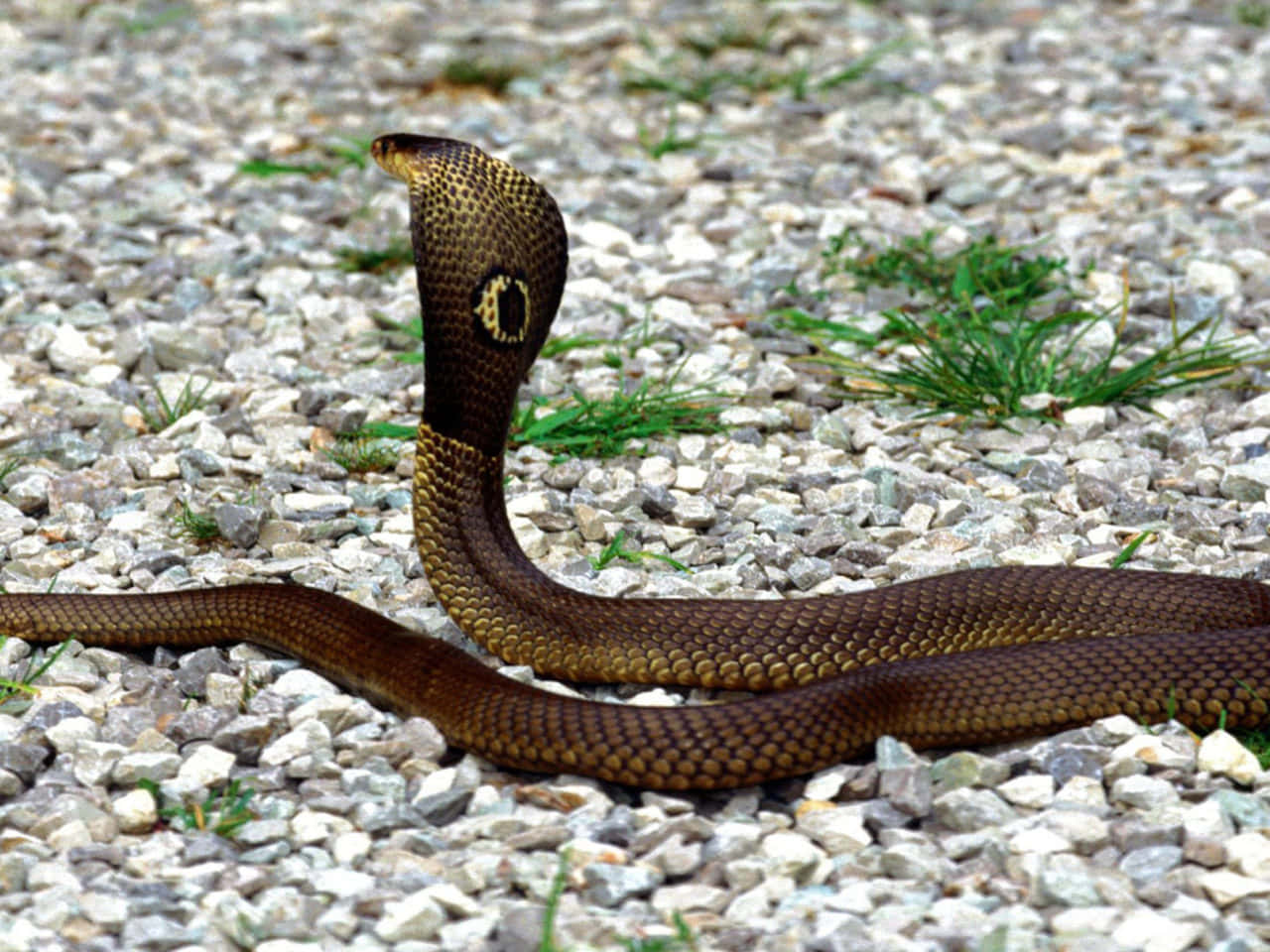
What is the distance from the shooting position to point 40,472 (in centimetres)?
587

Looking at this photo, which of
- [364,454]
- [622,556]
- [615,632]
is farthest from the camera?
[364,454]

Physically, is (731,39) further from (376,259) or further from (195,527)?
(195,527)

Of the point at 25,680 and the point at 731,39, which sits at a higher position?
the point at 731,39

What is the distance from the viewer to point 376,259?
7.49 m

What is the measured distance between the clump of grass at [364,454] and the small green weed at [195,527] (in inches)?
21.9

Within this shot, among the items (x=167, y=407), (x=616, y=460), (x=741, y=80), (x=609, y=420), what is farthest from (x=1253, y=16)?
(x=167, y=407)

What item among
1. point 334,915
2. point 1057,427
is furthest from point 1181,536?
point 334,915

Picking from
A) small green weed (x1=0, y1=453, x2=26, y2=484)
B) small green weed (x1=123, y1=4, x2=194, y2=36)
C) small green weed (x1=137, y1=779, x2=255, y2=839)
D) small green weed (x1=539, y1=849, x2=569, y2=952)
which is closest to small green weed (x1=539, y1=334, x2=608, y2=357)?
small green weed (x1=0, y1=453, x2=26, y2=484)

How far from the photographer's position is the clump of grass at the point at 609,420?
239 inches

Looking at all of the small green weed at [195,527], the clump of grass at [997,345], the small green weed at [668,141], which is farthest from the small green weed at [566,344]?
the small green weed at [668,141]

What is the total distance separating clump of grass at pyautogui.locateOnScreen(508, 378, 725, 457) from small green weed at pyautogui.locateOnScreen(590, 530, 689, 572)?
718mm

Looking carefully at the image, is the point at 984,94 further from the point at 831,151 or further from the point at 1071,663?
the point at 1071,663

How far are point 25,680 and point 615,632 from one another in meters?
1.42

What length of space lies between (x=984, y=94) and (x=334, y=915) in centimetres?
673
